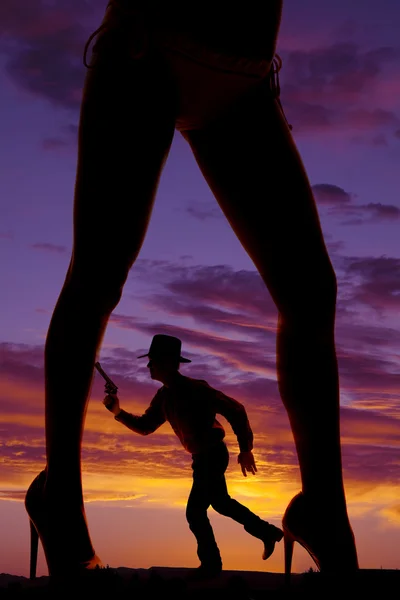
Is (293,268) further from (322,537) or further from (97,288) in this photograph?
(322,537)

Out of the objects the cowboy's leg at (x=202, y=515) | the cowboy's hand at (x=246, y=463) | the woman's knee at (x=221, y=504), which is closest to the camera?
the cowboy's leg at (x=202, y=515)

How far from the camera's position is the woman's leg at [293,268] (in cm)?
414

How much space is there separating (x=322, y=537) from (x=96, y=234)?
62.2 inches

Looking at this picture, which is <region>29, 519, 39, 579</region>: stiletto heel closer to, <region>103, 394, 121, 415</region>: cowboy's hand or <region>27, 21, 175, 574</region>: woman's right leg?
<region>27, 21, 175, 574</region>: woman's right leg

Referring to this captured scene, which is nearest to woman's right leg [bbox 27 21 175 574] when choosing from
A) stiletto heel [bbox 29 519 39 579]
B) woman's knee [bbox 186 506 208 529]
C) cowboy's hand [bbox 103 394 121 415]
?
stiletto heel [bbox 29 519 39 579]

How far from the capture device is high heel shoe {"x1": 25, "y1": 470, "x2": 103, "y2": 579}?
13.2 ft

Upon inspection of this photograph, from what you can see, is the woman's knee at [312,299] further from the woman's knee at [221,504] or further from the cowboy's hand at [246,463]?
the woman's knee at [221,504]

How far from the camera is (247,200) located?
4.22 meters

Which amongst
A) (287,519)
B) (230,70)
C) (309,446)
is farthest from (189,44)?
(287,519)

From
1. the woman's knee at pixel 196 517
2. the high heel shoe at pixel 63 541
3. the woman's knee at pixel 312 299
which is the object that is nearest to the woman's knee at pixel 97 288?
the woman's knee at pixel 312 299

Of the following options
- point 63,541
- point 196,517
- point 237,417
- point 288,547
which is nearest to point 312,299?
point 237,417

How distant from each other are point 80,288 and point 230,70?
43.3 inches

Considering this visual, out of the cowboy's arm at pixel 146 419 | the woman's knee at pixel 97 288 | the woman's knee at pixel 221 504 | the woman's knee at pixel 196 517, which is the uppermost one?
the woman's knee at pixel 97 288

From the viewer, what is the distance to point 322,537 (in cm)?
409
